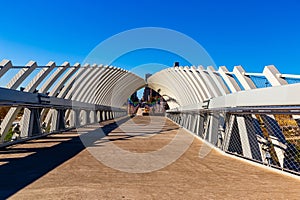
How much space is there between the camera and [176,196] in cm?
413

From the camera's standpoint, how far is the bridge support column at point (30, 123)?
1177 centimetres

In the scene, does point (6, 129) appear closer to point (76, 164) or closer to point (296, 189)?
point (76, 164)

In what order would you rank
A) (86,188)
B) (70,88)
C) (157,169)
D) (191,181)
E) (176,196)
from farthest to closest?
(70,88) → (157,169) → (191,181) → (86,188) → (176,196)

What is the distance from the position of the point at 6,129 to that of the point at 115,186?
8789 mm

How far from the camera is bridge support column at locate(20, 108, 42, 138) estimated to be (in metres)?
11.8

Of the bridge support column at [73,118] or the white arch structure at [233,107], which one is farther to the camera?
the bridge support column at [73,118]

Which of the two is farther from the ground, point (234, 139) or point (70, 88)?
point (70, 88)

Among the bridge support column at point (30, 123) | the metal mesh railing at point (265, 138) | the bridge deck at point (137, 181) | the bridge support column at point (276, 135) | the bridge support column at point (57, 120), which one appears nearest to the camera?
the bridge deck at point (137, 181)

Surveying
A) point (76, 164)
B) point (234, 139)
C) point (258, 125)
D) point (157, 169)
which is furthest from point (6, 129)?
point (258, 125)

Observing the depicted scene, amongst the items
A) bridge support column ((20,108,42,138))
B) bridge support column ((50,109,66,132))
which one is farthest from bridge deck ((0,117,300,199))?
bridge support column ((50,109,66,132))

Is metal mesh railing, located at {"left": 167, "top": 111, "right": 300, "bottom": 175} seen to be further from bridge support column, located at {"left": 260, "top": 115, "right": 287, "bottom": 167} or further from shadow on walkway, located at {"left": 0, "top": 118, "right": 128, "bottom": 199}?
shadow on walkway, located at {"left": 0, "top": 118, "right": 128, "bottom": 199}

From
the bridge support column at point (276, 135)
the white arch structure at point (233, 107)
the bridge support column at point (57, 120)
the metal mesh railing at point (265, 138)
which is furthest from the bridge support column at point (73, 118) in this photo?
the bridge support column at point (276, 135)

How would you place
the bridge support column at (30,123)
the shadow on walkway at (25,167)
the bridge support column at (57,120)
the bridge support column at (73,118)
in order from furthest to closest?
the bridge support column at (73,118) < the bridge support column at (57,120) < the bridge support column at (30,123) < the shadow on walkway at (25,167)

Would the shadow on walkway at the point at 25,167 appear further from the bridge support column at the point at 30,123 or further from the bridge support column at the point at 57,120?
the bridge support column at the point at 57,120
